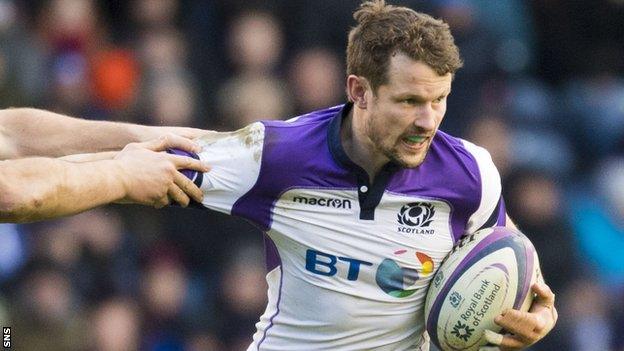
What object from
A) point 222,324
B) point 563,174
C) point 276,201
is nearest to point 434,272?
point 276,201

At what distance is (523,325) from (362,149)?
0.97 metres

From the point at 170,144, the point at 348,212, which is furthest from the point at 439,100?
the point at 170,144

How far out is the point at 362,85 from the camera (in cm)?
521

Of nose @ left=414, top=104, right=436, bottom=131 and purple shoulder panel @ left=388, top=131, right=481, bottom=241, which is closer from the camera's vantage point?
nose @ left=414, top=104, right=436, bottom=131

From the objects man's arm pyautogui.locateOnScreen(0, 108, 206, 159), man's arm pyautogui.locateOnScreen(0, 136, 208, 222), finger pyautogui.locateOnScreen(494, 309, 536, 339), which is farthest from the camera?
man's arm pyautogui.locateOnScreen(0, 108, 206, 159)

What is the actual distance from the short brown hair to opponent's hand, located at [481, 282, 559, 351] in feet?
3.21

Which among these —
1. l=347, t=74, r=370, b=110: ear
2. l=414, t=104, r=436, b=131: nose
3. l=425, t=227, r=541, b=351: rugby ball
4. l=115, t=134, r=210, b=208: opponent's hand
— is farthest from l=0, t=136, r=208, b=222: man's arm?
l=425, t=227, r=541, b=351: rugby ball

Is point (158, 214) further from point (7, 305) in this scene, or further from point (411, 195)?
point (411, 195)

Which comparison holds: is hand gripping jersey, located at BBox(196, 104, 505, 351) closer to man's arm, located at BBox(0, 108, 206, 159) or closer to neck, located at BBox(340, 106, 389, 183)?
neck, located at BBox(340, 106, 389, 183)

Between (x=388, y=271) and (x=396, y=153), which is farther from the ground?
(x=396, y=153)

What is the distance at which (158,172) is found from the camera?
5031mm

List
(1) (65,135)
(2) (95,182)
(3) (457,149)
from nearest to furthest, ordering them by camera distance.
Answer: (2) (95,182)
(3) (457,149)
(1) (65,135)

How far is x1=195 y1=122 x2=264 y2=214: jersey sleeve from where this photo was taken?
520 centimetres

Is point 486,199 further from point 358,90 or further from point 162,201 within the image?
point 162,201
